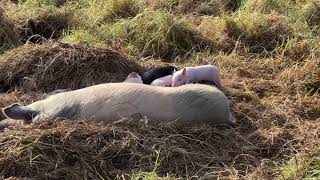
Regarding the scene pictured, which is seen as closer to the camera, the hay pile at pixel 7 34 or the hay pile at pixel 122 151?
the hay pile at pixel 122 151

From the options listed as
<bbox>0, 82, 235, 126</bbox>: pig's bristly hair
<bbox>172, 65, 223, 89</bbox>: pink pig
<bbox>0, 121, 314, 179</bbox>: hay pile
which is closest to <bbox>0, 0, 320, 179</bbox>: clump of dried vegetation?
<bbox>0, 121, 314, 179</bbox>: hay pile

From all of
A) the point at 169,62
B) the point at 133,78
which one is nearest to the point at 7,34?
the point at 169,62

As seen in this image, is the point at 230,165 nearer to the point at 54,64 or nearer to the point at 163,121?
the point at 163,121

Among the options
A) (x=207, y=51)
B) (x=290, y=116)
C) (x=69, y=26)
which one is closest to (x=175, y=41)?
(x=207, y=51)

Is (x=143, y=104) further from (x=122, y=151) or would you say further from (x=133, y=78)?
(x=133, y=78)

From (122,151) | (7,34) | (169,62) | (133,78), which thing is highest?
(122,151)

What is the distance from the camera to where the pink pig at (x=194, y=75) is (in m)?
5.28

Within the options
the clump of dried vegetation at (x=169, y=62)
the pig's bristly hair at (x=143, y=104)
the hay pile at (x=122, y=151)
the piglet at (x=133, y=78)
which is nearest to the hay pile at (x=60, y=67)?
the clump of dried vegetation at (x=169, y=62)

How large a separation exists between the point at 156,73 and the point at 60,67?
0.94m

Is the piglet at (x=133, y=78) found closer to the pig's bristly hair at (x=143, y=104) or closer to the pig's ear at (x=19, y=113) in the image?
the pig's bristly hair at (x=143, y=104)

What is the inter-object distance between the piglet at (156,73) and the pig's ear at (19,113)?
1.33 meters

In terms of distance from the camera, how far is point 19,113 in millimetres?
4539

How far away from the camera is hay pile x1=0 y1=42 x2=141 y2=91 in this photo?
5660 mm

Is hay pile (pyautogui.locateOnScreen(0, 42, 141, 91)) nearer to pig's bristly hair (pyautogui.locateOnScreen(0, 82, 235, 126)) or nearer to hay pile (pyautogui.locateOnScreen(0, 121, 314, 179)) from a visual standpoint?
pig's bristly hair (pyautogui.locateOnScreen(0, 82, 235, 126))
